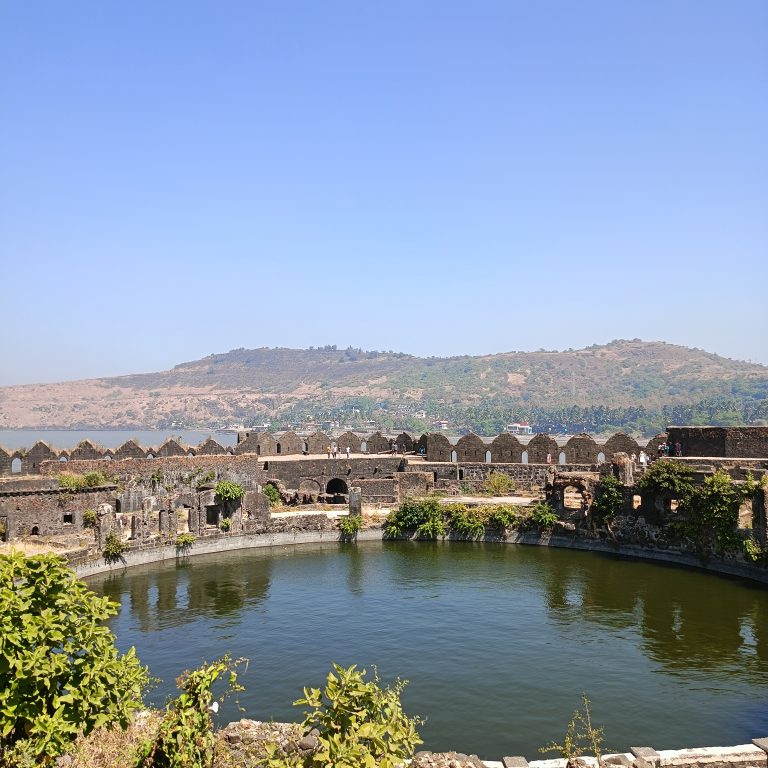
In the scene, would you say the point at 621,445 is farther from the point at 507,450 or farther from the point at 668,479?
the point at 668,479

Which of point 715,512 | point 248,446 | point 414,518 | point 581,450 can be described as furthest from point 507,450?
point 715,512

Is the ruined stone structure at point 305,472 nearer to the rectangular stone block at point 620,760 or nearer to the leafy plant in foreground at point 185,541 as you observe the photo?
the leafy plant in foreground at point 185,541

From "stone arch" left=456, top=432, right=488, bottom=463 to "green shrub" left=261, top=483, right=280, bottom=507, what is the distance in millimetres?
11884

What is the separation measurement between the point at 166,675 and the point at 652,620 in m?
14.2

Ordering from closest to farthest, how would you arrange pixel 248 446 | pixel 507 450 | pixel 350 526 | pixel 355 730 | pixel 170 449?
pixel 355 730 < pixel 350 526 < pixel 170 449 < pixel 507 450 < pixel 248 446

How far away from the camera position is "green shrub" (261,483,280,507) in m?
38.0

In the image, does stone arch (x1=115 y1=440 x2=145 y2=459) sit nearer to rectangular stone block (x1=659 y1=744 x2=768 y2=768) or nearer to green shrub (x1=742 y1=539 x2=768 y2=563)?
green shrub (x1=742 y1=539 x2=768 y2=563)

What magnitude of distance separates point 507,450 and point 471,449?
230 cm

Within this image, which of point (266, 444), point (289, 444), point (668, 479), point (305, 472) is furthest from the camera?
point (289, 444)

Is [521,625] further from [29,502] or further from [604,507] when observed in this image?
[29,502]

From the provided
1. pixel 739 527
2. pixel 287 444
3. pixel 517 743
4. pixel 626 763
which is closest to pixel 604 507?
pixel 739 527

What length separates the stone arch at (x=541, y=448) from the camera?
41750 mm

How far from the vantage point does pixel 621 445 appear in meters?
41.2

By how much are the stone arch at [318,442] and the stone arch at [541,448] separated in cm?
1428
